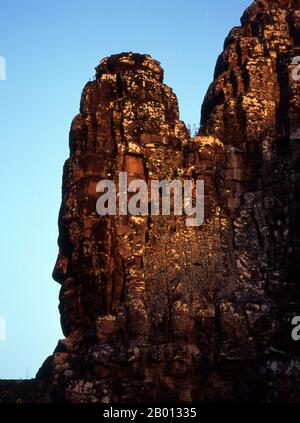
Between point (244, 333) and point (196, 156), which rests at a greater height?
point (196, 156)

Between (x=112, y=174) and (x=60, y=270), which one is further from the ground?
(x=112, y=174)

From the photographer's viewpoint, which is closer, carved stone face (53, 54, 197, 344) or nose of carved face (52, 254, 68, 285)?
carved stone face (53, 54, 197, 344)

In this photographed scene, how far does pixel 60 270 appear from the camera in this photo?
32719 millimetres

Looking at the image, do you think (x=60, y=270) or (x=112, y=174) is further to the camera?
(x=112, y=174)

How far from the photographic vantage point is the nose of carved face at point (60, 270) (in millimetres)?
32688

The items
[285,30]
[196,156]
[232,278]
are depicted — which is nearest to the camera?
[232,278]

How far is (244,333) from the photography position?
3031 centimetres

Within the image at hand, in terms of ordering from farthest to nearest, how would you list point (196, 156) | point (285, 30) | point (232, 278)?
point (285, 30) → point (196, 156) → point (232, 278)

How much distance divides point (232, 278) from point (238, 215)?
10.3ft

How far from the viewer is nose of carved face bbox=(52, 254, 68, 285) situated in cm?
3269

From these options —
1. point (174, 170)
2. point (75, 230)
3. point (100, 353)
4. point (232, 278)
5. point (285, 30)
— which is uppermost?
point (285, 30)

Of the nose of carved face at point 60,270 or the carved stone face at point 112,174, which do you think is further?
the nose of carved face at point 60,270

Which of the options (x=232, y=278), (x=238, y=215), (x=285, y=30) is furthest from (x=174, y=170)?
(x=285, y=30)

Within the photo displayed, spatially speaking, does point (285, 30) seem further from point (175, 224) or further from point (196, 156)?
point (175, 224)
